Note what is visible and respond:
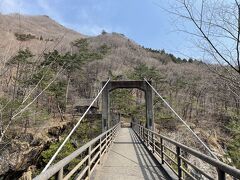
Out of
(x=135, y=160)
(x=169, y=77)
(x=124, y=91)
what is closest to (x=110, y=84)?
(x=135, y=160)

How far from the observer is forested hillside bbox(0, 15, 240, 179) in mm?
6426

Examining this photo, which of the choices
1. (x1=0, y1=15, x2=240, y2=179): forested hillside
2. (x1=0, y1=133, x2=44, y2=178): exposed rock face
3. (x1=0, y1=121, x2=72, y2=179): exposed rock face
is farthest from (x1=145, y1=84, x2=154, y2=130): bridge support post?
(x1=0, y1=133, x2=44, y2=178): exposed rock face

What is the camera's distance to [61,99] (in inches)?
1752

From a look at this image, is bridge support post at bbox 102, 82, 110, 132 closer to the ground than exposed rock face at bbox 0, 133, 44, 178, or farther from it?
farther from it

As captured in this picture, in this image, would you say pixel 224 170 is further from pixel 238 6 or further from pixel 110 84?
pixel 110 84

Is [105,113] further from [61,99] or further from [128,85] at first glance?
[61,99]

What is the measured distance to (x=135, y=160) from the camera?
31.7 ft

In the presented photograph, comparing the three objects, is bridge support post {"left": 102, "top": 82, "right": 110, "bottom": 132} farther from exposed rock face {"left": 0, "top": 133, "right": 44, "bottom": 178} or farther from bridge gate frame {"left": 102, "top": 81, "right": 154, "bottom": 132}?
A: exposed rock face {"left": 0, "top": 133, "right": 44, "bottom": 178}

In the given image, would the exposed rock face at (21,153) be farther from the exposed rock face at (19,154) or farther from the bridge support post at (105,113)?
the bridge support post at (105,113)

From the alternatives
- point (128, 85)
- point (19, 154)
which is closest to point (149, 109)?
point (128, 85)

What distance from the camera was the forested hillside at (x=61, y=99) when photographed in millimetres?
6426

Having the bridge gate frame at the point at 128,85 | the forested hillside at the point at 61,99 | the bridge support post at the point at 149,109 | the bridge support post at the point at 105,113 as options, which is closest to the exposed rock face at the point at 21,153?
the forested hillside at the point at 61,99

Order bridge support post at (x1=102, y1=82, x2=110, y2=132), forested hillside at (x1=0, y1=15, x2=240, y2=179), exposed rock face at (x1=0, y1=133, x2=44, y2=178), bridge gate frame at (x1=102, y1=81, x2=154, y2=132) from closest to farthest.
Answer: forested hillside at (x1=0, y1=15, x2=240, y2=179), bridge support post at (x1=102, y1=82, x2=110, y2=132), bridge gate frame at (x1=102, y1=81, x2=154, y2=132), exposed rock face at (x1=0, y1=133, x2=44, y2=178)

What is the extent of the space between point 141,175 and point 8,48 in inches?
176
